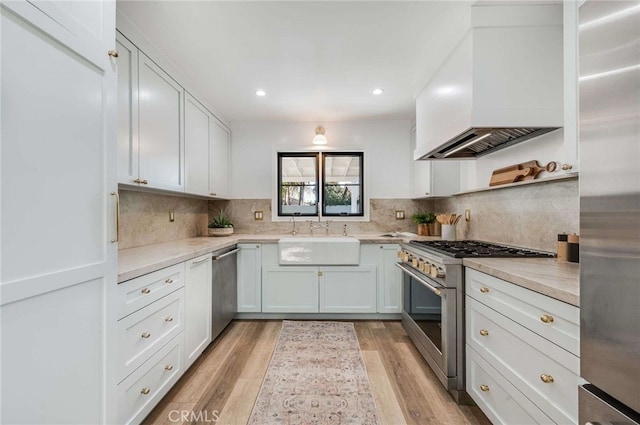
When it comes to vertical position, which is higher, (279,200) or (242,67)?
(242,67)

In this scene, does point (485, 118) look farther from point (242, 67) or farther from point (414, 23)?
point (242, 67)

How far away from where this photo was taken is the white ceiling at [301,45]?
5.37 ft

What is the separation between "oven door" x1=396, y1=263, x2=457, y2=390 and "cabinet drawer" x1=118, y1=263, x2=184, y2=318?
67.9 inches

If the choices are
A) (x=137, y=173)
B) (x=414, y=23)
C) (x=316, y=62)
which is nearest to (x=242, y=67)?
(x=316, y=62)

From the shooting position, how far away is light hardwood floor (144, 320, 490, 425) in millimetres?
1581

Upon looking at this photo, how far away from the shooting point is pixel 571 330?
969 millimetres

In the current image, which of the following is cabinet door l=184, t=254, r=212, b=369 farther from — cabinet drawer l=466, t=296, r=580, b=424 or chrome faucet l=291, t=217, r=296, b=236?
cabinet drawer l=466, t=296, r=580, b=424

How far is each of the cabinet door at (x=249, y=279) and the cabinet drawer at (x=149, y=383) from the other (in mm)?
1168

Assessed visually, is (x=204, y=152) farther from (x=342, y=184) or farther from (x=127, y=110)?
(x=342, y=184)

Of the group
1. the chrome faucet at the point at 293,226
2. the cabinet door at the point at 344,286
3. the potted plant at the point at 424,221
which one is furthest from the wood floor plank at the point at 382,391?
the chrome faucet at the point at 293,226

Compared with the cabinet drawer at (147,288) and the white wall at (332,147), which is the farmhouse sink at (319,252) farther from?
the cabinet drawer at (147,288)

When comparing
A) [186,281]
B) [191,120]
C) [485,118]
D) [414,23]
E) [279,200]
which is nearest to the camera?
[485,118]

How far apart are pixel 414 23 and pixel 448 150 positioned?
97 centimetres

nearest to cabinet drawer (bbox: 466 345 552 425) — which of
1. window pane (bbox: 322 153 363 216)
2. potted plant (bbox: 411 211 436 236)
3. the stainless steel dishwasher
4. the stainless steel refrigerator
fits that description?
the stainless steel refrigerator
